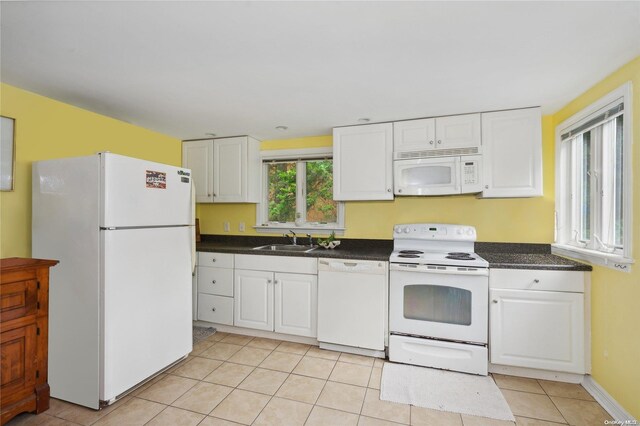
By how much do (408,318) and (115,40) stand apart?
2733mm

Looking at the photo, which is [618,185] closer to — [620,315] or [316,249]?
[620,315]

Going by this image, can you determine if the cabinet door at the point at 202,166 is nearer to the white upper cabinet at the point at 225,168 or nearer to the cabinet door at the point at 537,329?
the white upper cabinet at the point at 225,168

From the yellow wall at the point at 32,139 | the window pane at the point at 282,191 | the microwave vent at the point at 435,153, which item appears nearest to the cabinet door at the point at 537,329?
the microwave vent at the point at 435,153

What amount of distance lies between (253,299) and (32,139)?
7.12 ft

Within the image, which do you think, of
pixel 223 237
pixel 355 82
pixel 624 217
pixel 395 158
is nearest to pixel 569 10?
pixel 355 82

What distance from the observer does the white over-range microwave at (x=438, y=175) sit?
8.50ft

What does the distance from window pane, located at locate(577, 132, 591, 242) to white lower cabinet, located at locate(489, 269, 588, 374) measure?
17.0 inches

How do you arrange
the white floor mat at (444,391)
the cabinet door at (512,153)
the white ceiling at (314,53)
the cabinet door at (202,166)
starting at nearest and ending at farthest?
the white ceiling at (314,53)
the white floor mat at (444,391)
the cabinet door at (512,153)
the cabinet door at (202,166)

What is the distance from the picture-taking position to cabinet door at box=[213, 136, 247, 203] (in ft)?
11.1

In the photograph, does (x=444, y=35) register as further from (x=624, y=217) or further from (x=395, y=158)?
(x=624, y=217)

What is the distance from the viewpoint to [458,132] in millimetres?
2643

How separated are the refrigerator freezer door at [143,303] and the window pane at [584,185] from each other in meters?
3.21

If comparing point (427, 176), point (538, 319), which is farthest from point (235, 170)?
point (538, 319)

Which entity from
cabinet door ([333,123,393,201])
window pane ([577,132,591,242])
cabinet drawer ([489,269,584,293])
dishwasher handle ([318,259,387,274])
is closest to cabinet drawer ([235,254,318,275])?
dishwasher handle ([318,259,387,274])
